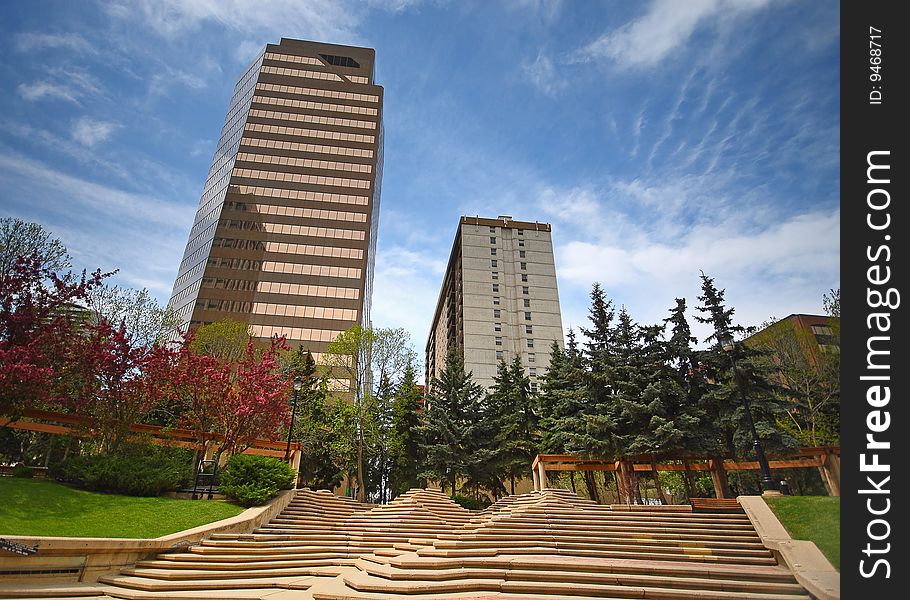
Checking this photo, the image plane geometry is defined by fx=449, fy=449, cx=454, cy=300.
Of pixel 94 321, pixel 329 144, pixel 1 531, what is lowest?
pixel 1 531

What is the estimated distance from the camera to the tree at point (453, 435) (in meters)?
29.7

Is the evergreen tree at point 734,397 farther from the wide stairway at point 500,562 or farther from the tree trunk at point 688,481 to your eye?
the wide stairway at point 500,562

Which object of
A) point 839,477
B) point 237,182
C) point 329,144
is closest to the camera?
point 839,477

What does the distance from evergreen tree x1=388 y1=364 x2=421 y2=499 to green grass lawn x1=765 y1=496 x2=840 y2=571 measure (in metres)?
22.2

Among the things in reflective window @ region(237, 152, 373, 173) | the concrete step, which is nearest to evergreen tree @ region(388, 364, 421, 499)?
the concrete step

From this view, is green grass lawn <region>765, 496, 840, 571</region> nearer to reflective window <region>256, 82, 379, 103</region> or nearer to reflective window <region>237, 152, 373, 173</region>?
reflective window <region>237, 152, 373, 173</region>

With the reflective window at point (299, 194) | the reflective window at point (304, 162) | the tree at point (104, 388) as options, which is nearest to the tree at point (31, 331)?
the tree at point (104, 388)

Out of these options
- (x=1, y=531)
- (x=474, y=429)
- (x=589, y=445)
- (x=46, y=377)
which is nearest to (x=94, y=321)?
(x=46, y=377)

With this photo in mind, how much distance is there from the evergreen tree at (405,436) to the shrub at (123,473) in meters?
15.5

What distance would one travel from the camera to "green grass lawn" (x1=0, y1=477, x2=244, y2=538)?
10508mm

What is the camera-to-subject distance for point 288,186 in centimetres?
6538

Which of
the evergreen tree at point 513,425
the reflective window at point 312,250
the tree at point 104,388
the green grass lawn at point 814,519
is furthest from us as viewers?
the reflective window at point 312,250
